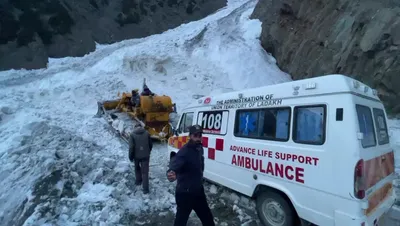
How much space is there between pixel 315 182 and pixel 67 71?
22063 millimetres

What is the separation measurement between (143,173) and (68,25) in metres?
28.0

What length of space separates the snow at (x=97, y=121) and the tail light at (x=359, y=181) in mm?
2366

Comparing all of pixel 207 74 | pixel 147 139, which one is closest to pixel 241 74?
pixel 207 74

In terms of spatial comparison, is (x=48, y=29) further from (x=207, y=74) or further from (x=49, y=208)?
(x=49, y=208)

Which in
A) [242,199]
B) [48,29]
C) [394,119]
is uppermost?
[48,29]

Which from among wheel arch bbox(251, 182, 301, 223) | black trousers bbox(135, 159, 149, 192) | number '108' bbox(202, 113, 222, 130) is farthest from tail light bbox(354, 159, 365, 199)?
black trousers bbox(135, 159, 149, 192)

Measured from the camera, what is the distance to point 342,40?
14.6 metres

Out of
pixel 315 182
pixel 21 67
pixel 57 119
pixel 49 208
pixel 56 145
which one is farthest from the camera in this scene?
pixel 21 67

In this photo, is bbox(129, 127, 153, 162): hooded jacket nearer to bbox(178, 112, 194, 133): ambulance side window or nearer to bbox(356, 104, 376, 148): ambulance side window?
bbox(178, 112, 194, 133): ambulance side window

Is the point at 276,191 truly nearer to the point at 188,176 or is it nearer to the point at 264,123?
the point at 264,123

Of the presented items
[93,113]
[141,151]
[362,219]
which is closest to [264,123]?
[362,219]

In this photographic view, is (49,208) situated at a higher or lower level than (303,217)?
lower

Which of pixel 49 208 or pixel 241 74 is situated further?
pixel 241 74

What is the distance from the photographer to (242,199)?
633cm
